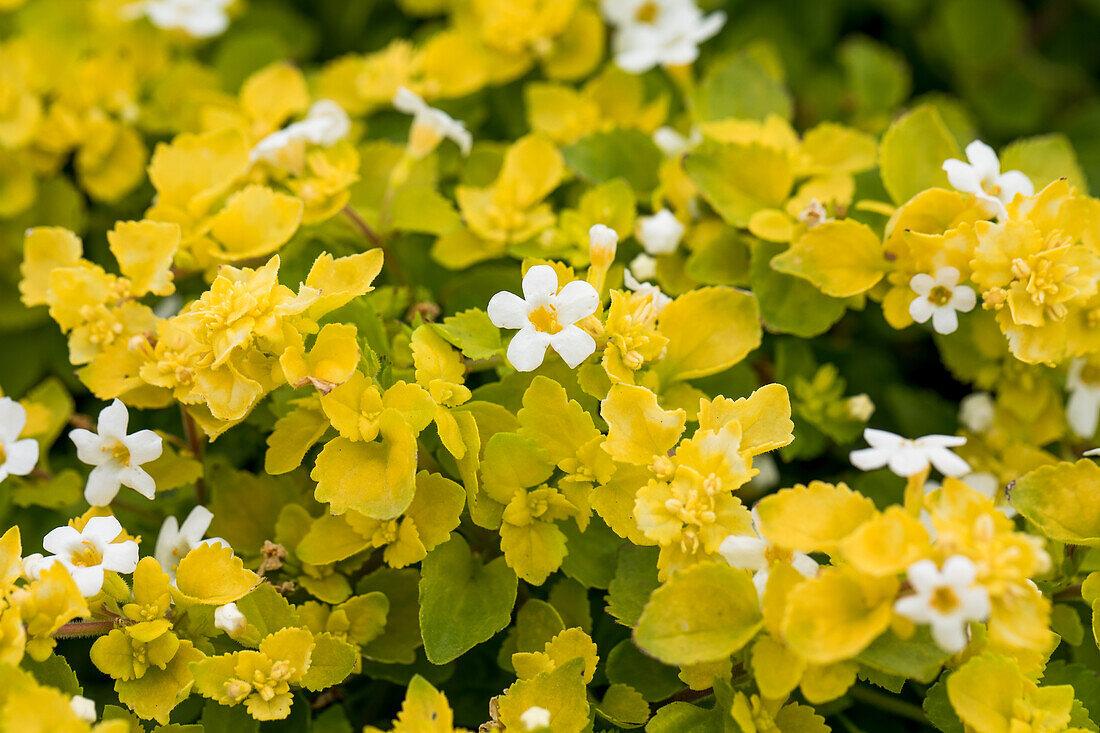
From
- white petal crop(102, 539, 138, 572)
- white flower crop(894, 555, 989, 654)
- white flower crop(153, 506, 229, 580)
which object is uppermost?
white flower crop(894, 555, 989, 654)

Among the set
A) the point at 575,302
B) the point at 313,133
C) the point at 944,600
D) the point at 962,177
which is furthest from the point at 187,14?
the point at 944,600

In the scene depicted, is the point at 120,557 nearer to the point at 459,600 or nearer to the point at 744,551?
the point at 459,600

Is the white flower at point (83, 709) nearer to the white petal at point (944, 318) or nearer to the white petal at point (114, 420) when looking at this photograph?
the white petal at point (114, 420)

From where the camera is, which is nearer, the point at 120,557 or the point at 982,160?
the point at 120,557

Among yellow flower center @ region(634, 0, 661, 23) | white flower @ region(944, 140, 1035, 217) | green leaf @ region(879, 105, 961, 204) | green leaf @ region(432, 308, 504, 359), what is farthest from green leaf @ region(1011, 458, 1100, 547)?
yellow flower center @ region(634, 0, 661, 23)

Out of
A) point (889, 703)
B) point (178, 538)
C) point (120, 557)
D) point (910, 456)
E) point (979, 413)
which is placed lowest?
point (889, 703)

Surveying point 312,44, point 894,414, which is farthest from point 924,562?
point 312,44

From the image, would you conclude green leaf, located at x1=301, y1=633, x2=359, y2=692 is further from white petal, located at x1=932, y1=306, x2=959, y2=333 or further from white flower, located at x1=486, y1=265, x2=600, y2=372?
white petal, located at x1=932, y1=306, x2=959, y2=333

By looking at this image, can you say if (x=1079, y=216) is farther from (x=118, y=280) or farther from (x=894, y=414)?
(x=118, y=280)
